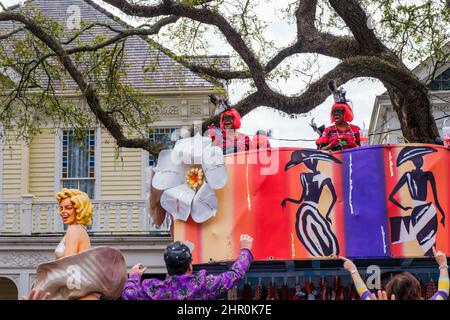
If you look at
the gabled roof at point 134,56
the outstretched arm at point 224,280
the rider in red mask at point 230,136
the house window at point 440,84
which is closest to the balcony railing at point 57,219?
the gabled roof at point 134,56

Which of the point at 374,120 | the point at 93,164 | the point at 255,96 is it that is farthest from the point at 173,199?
the point at 374,120

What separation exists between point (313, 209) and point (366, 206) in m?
0.45

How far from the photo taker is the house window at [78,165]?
2364cm

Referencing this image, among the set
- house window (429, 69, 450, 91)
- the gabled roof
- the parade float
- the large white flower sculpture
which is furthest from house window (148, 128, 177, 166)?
the parade float

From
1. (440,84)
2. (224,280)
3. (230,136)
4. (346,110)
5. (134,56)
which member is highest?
(134,56)

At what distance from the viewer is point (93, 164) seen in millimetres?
23766

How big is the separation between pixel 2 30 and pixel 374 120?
12.3 meters

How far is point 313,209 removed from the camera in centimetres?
747

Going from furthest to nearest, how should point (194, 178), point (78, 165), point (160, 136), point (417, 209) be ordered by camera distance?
point (78, 165) < point (160, 136) < point (194, 178) < point (417, 209)

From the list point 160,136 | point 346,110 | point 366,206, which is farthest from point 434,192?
point 160,136

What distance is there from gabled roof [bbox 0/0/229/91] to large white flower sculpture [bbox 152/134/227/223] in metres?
13.6

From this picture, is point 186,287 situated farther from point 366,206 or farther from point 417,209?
point 417,209

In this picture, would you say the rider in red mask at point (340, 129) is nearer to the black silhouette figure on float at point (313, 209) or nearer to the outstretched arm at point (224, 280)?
→ the black silhouette figure on float at point (313, 209)

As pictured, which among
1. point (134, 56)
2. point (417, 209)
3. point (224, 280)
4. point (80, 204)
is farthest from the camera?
point (134, 56)
